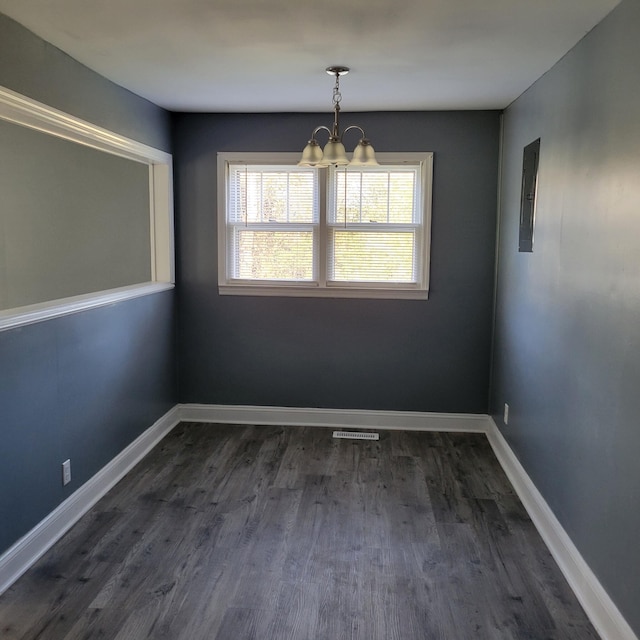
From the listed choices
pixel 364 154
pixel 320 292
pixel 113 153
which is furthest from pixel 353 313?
pixel 113 153

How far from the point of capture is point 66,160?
14.7 ft

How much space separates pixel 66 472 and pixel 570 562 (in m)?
2.47

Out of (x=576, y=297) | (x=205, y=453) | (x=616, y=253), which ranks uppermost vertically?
(x=616, y=253)

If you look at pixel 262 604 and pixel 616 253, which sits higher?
pixel 616 253

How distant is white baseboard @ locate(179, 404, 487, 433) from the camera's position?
15.3 ft

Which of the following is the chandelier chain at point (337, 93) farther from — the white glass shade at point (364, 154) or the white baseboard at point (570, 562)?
the white baseboard at point (570, 562)

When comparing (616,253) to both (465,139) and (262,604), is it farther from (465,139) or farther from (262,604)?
(465,139)

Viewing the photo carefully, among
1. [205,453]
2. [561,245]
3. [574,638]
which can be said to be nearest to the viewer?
[574,638]

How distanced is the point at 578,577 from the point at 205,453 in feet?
8.17

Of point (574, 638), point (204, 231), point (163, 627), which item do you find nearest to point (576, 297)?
point (574, 638)

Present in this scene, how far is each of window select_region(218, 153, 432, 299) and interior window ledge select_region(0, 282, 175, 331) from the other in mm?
854

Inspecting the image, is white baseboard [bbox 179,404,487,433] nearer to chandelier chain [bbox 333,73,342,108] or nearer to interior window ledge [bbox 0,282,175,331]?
interior window ledge [bbox 0,282,175,331]

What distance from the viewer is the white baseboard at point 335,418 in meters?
4.66

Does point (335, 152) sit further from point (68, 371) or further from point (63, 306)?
point (68, 371)
